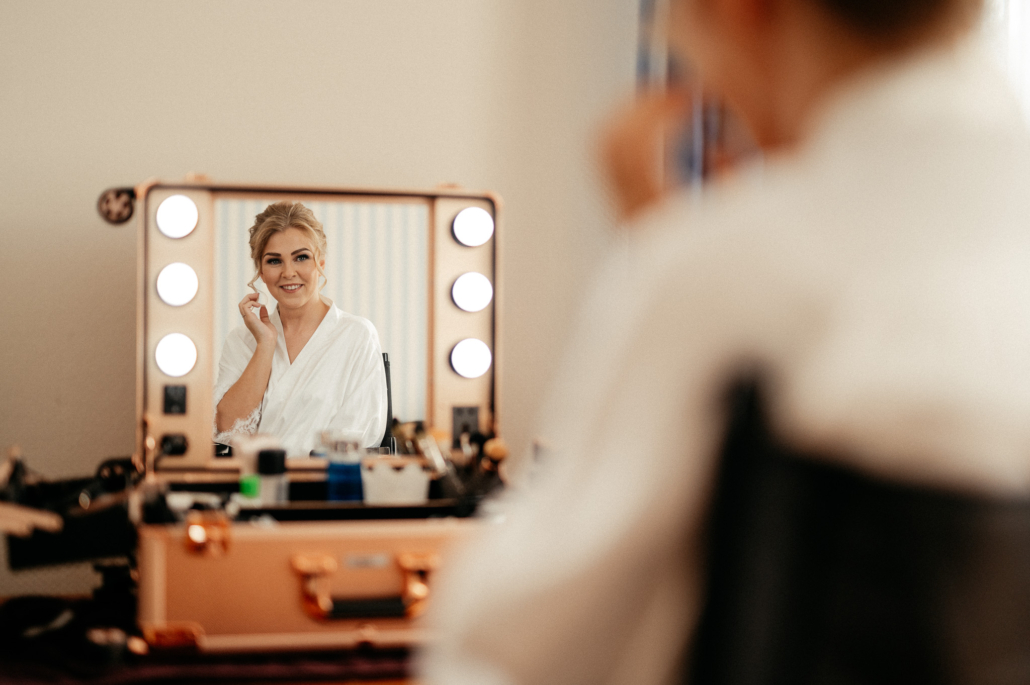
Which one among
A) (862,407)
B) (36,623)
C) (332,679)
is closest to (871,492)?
(862,407)

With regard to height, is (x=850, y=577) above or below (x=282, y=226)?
below

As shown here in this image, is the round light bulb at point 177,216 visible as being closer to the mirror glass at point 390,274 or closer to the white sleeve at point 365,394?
the mirror glass at point 390,274

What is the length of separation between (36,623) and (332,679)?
0.37 m

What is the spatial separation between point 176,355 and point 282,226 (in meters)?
0.25

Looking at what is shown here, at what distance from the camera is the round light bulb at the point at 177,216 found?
110 cm

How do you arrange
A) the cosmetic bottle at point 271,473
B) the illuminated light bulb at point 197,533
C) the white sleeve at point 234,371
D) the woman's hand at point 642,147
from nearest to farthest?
1. the woman's hand at point 642,147
2. the illuminated light bulb at point 197,533
3. the cosmetic bottle at point 271,473
4. the white sleeve at point 234,371

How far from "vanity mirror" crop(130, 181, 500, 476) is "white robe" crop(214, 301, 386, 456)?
0.02m

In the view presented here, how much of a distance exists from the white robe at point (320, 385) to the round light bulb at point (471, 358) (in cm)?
12

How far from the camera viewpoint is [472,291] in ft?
3.97

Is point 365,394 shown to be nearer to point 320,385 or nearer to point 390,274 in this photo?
point 320,385

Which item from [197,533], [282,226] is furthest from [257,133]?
[197,533]

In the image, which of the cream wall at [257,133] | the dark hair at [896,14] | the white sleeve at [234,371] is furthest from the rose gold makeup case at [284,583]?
the dark hair at [896,14]

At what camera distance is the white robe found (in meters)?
1.13

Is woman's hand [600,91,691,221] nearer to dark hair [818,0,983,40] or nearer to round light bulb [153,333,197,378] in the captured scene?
dark hair [818,0,983,40]
